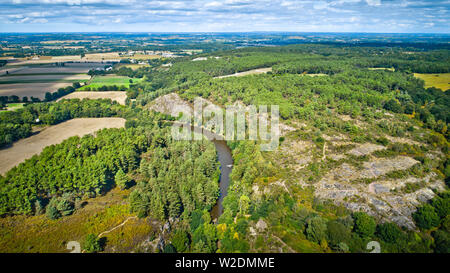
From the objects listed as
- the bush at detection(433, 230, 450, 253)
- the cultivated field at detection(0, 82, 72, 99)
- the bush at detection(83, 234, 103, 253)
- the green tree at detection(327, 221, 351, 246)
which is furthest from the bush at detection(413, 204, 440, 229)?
the cultivated field at detection(0, 82, 72, 99)

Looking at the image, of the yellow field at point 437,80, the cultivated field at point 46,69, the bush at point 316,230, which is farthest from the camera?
the cultivated field at point 46,69

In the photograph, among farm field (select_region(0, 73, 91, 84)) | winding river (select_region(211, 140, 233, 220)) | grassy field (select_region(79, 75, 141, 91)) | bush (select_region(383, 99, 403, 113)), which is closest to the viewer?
winding river (select_region(211, 140, 233, 220))

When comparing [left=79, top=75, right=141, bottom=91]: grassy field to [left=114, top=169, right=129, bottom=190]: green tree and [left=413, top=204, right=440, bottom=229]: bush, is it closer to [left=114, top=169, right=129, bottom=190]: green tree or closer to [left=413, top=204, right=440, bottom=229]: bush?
[left=114, top=169, right=129, bottom=190]: green tree

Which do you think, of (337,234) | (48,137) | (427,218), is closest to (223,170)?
(337,234)

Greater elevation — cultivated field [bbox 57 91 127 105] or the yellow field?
the yellow field

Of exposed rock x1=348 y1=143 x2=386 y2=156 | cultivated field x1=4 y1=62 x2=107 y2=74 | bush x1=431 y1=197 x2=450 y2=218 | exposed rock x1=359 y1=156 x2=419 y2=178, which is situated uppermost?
cultivated field x1=4 y1=62 x2=107 y2=74

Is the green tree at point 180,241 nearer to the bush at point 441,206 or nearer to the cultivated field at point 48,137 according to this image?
the bush at point 441,206

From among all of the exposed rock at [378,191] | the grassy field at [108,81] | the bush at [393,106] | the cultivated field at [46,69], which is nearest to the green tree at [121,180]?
the exposed rock at [378,191]
